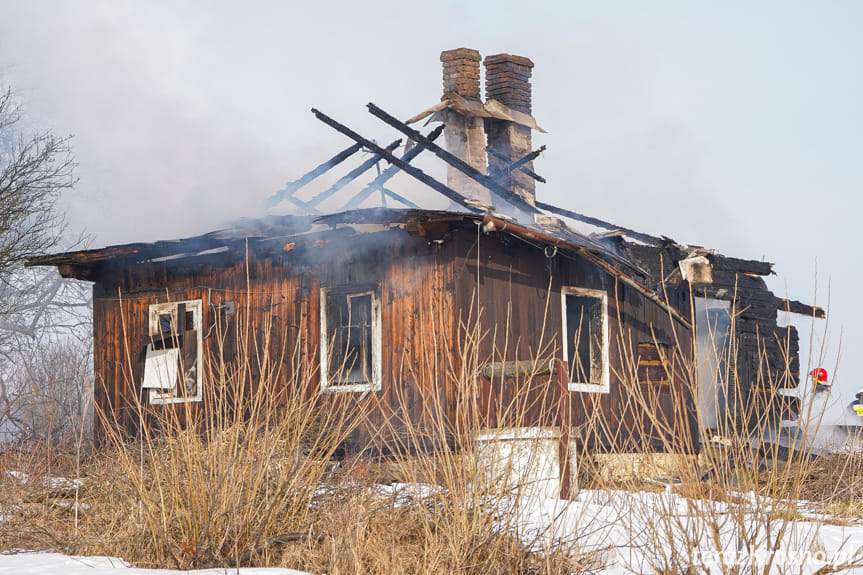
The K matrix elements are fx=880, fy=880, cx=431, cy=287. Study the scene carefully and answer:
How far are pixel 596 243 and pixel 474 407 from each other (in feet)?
29.1

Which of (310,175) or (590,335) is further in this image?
(310,175)

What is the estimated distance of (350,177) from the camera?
17469 mm

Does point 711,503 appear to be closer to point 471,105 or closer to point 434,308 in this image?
point 434,308

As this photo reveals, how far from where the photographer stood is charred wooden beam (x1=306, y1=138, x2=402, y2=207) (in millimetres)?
16781

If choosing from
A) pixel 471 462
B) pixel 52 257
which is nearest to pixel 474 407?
pixel 471 462

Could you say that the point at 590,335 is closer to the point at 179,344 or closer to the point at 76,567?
the point at 179,344

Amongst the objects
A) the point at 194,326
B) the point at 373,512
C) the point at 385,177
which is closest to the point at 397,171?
the point at 385,177

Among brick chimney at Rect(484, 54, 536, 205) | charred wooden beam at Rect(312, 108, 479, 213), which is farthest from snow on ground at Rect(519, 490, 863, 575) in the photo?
brick chimney at Rect(484, 54, 536, 205)

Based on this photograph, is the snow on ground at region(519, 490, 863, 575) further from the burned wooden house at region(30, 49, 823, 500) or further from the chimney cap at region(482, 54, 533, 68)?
the chimney cap at region(482, 54, 533, 68)

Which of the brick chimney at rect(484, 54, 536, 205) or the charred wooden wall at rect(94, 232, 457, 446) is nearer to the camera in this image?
the charred wooden wall at rect(94, 232, 457, 446)

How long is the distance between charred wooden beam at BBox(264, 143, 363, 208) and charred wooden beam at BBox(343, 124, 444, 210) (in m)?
0.83

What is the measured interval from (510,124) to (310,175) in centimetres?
417

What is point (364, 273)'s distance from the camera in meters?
11.4

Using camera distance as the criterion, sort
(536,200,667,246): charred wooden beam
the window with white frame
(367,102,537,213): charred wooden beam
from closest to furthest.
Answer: the window with white frame < (536,200,667,246): charred wooden beam < (367,102,537,213): charred wooden beam
